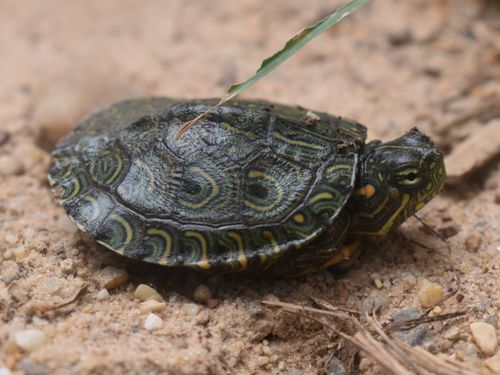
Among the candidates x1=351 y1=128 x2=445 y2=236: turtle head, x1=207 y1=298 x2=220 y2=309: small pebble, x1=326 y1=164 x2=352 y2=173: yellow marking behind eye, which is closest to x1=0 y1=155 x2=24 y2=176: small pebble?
x1=207 y1=298 x2=220 y2=309: small pebble

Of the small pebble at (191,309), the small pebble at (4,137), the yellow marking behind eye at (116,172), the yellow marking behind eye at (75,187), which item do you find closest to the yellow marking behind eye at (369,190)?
the small pebble at (191,309)

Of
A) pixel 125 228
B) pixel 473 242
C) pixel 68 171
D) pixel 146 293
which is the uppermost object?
pixel 68 171

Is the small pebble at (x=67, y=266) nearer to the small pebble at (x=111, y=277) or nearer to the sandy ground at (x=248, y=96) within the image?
the sandy ground at (x=248, y=96)

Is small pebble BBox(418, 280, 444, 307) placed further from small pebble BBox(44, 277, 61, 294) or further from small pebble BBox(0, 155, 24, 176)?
small pebble BBox(0, 155, 24, 176)

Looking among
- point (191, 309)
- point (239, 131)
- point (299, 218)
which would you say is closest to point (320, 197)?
point (299, 218)

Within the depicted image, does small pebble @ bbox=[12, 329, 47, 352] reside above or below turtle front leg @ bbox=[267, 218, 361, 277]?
above

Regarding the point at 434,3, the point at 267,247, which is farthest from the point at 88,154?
the point at 434,3

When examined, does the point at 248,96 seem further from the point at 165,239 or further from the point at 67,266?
the point at 67,266
